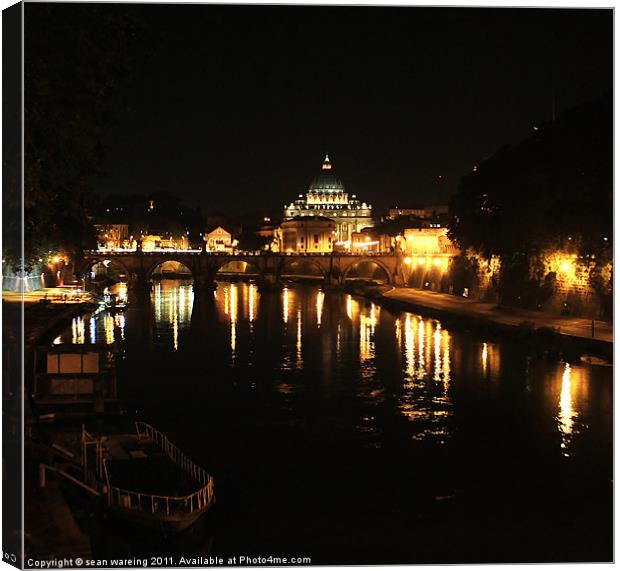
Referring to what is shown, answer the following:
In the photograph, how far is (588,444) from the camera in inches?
539

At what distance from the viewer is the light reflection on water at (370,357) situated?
54.4 feet

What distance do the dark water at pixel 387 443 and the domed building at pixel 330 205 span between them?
299 feet

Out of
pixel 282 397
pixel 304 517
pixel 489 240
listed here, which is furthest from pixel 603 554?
pixel 489 240

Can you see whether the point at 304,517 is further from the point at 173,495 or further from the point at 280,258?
the point at 280,258

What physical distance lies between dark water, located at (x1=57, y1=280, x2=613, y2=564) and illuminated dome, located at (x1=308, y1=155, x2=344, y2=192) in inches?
4217

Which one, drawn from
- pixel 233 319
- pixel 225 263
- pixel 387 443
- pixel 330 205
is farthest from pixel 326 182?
pixel 387 443

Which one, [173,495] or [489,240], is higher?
[489,240]

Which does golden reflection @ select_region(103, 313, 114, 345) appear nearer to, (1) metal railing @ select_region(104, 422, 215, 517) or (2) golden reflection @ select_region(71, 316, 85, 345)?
(2) golden reflection @ select_region(71, 316, 85, 345)

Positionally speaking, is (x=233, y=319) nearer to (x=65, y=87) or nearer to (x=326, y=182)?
(x=65, y=87)

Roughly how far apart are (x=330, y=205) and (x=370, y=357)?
107 m

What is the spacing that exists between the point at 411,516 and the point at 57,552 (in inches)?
185

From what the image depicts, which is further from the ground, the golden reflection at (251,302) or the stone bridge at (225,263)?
the stone bridge at (225,263)

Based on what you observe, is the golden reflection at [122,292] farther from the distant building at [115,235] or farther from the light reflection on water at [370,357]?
the distant building at [115,235]

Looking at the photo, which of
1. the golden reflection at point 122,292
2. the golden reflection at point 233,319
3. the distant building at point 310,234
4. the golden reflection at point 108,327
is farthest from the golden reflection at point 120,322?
the distant building at point 310,234
